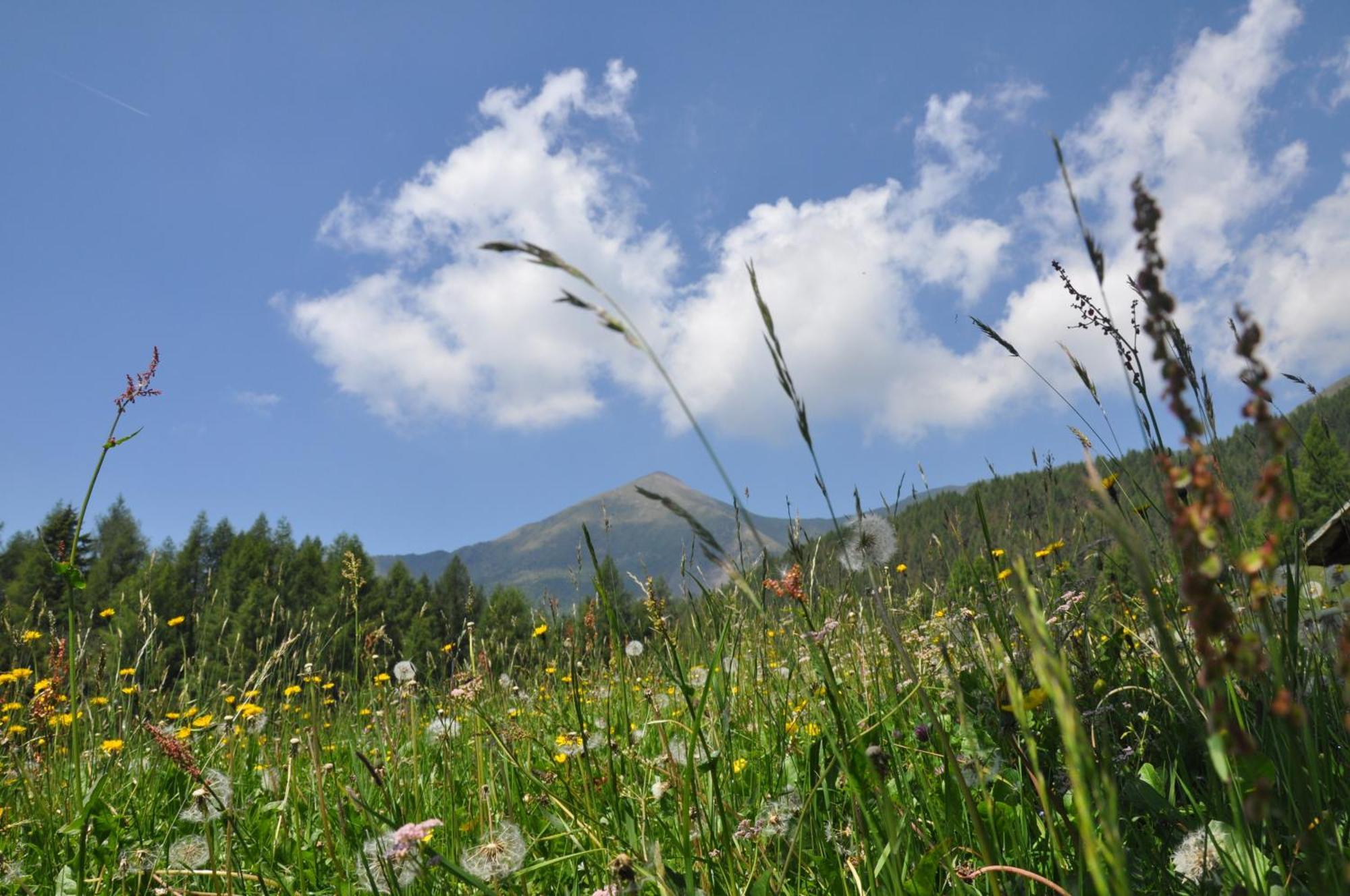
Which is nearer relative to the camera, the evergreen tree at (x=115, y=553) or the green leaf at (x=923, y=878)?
the green leaf at (x=923, y=878)

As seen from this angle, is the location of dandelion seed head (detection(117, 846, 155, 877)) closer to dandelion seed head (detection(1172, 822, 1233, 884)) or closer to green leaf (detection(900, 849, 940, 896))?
green leaf (detection(900, 849, 940, 896))

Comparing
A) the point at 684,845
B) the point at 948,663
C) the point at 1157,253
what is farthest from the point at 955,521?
the point at 1157,253

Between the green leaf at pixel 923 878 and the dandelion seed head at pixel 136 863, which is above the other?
the dandelion seed head at pixel 136 863

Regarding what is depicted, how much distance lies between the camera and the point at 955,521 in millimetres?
2414

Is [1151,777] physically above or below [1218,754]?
below

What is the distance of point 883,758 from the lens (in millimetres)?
1593

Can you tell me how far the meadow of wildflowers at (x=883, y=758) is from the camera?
60cm

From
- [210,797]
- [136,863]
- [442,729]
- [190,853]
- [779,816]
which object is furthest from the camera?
[442,729]

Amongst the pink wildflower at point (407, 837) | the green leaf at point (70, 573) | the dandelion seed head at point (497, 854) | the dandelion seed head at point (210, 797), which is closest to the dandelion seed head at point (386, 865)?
the pink wildflower at point (407, 837)

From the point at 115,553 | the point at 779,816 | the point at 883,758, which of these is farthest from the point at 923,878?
the point at 115,553

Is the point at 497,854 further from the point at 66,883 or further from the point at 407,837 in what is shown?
the point at 66,883

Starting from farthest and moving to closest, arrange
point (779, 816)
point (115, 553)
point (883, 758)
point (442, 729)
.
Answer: point (115, 553), point (442, 729), point (779, 816), point (883, 758)

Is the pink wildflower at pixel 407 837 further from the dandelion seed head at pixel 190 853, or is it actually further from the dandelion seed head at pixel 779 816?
the dandelion seed head at pixel 190 853

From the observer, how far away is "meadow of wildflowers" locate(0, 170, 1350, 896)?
1.96 feet
